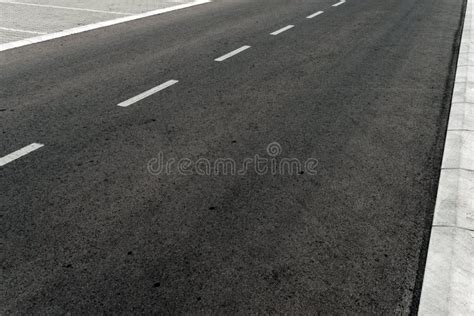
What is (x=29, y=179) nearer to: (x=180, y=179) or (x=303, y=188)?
(x=180, y=179)

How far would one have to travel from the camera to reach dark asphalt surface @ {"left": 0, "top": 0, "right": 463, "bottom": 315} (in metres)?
3.70

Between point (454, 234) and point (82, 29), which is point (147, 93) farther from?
point (82, 29)

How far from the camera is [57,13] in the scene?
14.3 metres

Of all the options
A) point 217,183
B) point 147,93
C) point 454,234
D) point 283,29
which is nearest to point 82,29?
point 283,29

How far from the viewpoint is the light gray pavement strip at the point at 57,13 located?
12.2m

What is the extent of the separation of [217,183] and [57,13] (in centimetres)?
1149

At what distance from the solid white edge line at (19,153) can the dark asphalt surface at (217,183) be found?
0.13m

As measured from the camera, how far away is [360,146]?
242 inches

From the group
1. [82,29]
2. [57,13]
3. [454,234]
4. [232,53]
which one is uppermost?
[57,13]

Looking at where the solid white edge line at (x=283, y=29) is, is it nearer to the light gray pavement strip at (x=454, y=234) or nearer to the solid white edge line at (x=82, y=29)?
the solid white edge line at (x=82, y=29)

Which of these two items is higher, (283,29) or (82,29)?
(82,29)

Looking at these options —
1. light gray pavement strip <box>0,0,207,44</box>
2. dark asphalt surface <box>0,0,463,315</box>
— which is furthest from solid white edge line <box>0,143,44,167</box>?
light gray pavement strip <box>0,0,207,44</box>

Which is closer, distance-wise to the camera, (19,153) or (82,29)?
(19,153)

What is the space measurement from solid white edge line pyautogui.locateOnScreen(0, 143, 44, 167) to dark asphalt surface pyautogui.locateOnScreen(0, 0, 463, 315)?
134 mm
